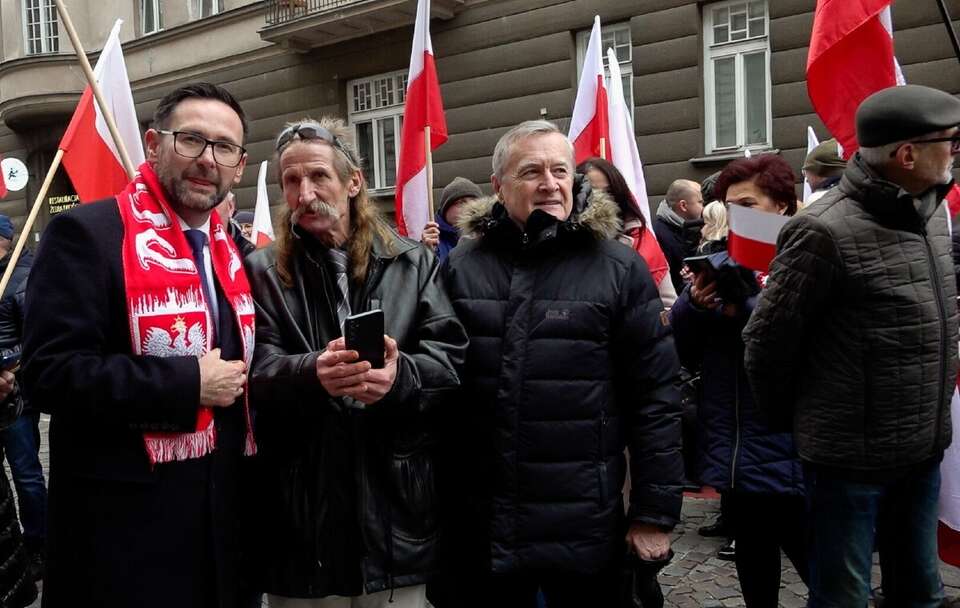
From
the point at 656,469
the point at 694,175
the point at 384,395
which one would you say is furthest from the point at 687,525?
the point at 694,175

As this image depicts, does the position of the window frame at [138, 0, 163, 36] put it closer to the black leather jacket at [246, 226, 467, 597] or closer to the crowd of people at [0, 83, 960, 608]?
the crowd of people at [0, 83, 960, 608]

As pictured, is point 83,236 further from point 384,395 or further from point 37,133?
point 37,133

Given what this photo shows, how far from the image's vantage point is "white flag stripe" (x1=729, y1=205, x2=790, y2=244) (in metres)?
2.81

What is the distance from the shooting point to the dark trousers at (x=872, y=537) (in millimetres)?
2520

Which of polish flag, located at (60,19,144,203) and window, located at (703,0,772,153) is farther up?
window, located at (703,0,772,153)

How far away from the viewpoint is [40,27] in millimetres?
19891

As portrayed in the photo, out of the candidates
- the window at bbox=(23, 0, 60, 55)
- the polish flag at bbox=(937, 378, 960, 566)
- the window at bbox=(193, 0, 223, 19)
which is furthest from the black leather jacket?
the window at bbox=(23, 0, 60, 55)

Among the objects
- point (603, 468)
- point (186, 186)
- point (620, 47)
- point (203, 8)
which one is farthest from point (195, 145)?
point (203, 8)

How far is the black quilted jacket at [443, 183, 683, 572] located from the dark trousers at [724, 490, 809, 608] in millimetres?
646

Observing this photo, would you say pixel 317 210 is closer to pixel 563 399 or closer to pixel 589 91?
pixel 563 399

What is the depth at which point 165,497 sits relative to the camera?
2066 millimetres

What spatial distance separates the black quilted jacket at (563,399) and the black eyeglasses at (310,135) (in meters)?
0.51

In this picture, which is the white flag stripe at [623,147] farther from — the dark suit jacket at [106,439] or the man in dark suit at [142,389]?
the dark suit jacket at [106,439]

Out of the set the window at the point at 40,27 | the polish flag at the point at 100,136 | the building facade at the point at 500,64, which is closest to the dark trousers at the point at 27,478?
the polish flag at the point at 100,136
